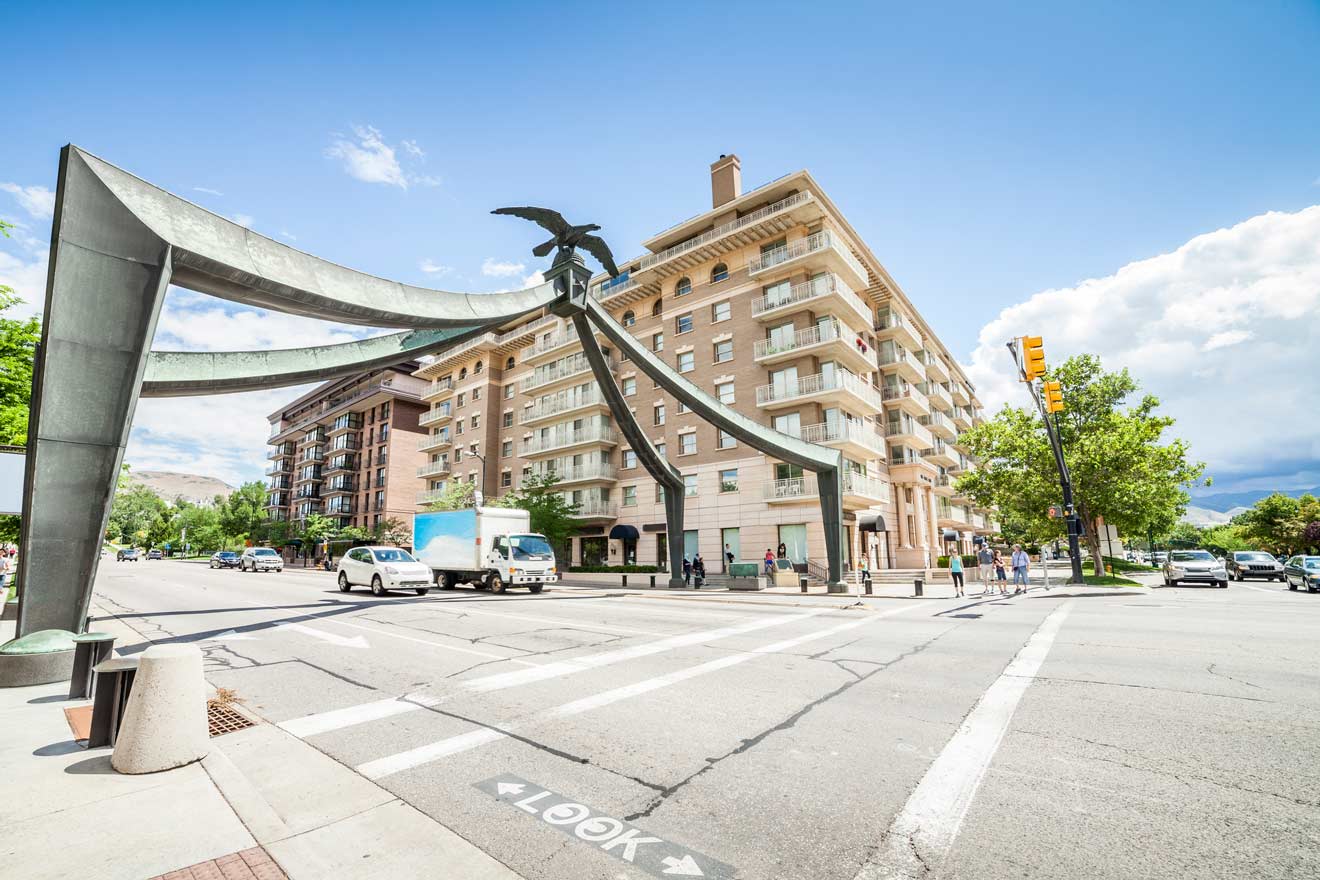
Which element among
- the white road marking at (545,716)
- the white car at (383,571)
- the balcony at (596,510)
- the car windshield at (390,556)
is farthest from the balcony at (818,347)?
the white road marking at (545,716)

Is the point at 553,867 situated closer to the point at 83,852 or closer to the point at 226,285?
the point at 83,852

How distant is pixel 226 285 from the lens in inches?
371

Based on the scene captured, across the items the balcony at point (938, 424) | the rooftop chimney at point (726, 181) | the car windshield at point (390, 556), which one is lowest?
the car windshield at point (390, 556)

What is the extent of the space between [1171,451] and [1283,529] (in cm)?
4350

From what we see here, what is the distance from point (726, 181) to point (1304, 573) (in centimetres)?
3444

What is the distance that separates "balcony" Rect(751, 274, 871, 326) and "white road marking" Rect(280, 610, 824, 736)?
24692 mm

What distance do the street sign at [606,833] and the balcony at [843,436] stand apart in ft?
91.8

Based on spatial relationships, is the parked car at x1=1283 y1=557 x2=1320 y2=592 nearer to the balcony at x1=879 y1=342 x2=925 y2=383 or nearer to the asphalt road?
the asphalt road

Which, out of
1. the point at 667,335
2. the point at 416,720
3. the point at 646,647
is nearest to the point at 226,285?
the point at 416,720

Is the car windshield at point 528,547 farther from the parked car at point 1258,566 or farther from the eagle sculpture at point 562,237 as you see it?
the parked car at point 1258,566

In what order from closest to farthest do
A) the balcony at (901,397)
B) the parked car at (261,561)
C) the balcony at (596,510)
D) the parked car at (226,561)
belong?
the balcony at (596,510)
the balcony at (901,397)
the parked car at (261,561)
the parked car at (226,561)

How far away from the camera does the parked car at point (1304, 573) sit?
23.3 m

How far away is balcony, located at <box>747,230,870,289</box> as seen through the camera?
31745 mm

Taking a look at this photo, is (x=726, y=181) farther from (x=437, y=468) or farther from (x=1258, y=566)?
(x=1258, y=566)
